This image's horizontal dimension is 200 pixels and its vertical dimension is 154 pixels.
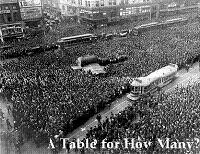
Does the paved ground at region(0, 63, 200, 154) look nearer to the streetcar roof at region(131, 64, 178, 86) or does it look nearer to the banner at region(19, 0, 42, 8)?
the streetcar roof at region(131, 64, 178, 86)

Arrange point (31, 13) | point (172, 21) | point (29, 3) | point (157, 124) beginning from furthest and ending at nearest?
point (172, 21) < point (31, 13) < point (29, 3) < point (157, 124)

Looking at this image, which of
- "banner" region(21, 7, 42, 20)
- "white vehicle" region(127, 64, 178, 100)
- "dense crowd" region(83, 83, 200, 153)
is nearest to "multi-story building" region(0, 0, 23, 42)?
"banner" region(21, 7, 42, 20)

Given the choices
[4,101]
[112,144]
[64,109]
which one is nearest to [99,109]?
[64,109]

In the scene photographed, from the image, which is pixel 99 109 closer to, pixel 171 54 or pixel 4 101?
pixel 4 101

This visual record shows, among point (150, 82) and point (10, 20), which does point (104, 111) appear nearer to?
point (150, 82)

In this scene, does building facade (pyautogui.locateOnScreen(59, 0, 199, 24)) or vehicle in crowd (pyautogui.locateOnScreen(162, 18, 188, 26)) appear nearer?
vehicle in crowd (pyautogui.locateOnScreen(162, 18, 188, 26))

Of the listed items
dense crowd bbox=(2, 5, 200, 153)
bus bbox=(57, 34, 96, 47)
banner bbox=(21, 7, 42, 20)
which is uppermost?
banner bbox=(21, 7, 42, 20)

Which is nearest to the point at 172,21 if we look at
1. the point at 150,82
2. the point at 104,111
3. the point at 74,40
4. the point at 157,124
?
the point at 74,40
